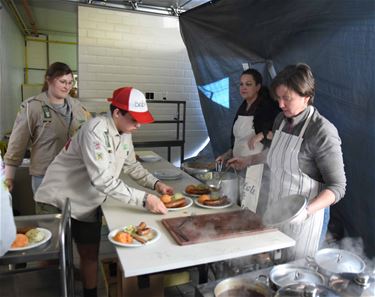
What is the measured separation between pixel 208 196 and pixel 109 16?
150 inches

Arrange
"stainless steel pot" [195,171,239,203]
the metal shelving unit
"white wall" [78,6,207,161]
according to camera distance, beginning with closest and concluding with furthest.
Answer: "stainless steel pot" [195,171,239,203] → the metal shelving unit → "white wall" [78,6,207,161]

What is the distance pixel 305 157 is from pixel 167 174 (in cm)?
113

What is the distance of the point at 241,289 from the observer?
1.07 m

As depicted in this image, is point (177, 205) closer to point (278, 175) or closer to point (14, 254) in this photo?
point (278, 175)

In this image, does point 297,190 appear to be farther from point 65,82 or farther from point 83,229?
point 65,82

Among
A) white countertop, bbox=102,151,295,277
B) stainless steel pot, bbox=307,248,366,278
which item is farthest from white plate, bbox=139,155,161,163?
stainless steel pot, bbox=307,248,366,278

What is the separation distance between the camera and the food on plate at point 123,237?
4.27 feet

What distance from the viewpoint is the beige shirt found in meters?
2.21

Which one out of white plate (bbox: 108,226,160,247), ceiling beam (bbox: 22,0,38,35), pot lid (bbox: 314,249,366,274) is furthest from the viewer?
ceiling beam (bbox: 22,0,38,35)

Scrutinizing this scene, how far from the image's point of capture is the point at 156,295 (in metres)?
1.77

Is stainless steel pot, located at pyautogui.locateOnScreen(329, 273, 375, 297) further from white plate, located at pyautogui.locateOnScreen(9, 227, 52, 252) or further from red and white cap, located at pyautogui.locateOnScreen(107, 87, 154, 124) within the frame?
white plate, located at pyautogui.locateOnScreen(9, 227, 52, 252)

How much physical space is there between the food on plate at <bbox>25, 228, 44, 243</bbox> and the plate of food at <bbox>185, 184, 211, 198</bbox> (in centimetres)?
86

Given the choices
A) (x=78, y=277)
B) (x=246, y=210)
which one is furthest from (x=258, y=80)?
(x=78, y=277)

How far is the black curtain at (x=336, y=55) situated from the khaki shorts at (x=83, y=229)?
1.61m
